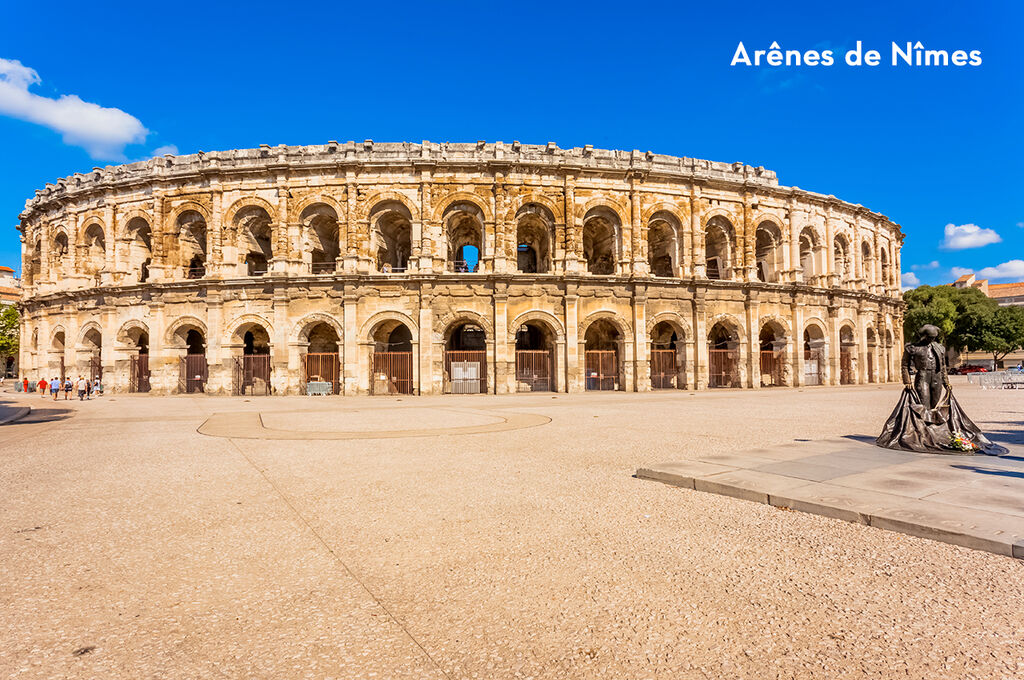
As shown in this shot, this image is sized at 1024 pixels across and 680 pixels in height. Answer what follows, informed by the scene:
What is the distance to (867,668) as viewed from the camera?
218 centimetres

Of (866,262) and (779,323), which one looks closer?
(779,323)

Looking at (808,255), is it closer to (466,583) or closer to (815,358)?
(815,358)

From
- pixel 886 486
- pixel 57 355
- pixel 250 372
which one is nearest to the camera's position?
pixel 886 486

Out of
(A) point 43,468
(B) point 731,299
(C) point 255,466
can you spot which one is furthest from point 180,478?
(B) point 731,299

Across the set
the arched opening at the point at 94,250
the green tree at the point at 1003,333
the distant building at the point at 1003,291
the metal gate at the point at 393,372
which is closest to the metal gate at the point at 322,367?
the metal gate at the point at 393,372

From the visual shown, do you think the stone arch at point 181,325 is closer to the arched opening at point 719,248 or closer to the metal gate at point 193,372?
the metal gate at point 193,372

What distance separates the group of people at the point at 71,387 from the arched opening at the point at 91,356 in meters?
0.52

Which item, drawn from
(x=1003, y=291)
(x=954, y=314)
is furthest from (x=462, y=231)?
(x=1003, y=291)

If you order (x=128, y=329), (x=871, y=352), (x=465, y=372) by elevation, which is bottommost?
(x=465, y=372)

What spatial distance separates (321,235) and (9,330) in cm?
3629

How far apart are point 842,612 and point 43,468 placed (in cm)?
893

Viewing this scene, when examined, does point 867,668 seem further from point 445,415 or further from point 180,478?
point 445,415

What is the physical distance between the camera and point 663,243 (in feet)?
88.7

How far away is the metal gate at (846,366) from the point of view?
27422mm
